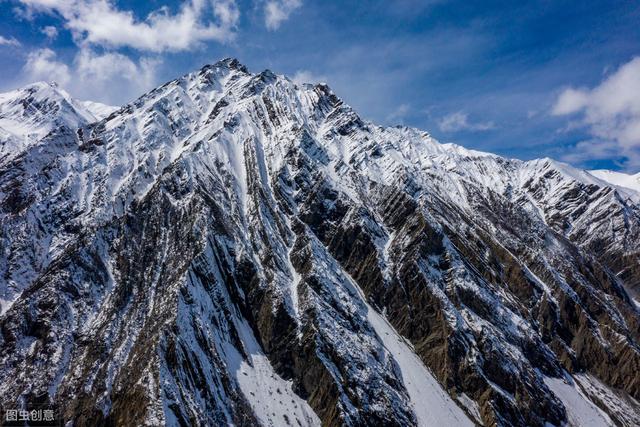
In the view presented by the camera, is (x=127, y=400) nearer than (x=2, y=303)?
Yes

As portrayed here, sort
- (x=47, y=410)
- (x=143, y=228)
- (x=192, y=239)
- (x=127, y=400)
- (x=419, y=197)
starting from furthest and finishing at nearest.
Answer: (x=419, y=197)
(x=143, y=228)
(x=192, y=239)
(x=47, y=410)
(x=127, y=400)

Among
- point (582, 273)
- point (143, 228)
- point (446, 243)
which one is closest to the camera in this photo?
point (143, 228)

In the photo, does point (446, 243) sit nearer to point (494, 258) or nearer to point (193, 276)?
point (494, 258)

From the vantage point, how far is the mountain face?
9431cm

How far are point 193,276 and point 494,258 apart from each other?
10444 centimetres

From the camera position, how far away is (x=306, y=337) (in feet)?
350

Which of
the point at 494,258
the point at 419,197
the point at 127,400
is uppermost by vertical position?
the point at 419,197

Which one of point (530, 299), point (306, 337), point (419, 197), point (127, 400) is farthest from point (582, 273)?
point (127, 400)

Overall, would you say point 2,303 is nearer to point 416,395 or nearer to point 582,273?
point 416,395

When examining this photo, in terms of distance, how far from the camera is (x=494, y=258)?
161625 mm

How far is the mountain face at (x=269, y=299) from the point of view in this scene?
94312mm

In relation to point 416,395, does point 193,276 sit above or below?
above

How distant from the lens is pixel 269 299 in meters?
115

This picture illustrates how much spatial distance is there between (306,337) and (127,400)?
1570 inches
